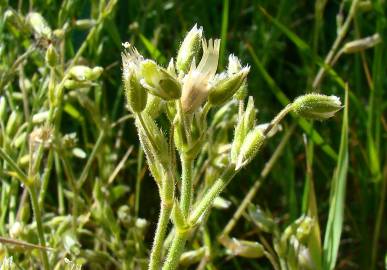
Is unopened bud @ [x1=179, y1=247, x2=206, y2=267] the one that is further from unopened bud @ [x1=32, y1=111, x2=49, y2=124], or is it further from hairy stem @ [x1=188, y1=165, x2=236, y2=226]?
hairy stem @ [x1=188, y1=165, x2=236, y2=226]

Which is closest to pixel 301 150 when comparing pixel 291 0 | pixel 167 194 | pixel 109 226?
pixel 291 0

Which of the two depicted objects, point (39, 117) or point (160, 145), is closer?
point (160, 145)

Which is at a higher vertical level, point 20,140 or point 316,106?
point 316,106

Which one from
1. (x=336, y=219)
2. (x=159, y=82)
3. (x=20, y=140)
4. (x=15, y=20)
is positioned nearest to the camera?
(x=159, y=82)

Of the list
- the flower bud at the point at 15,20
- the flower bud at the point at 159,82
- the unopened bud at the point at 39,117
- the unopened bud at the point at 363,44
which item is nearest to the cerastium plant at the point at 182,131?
the flower bud at the point at 159,82

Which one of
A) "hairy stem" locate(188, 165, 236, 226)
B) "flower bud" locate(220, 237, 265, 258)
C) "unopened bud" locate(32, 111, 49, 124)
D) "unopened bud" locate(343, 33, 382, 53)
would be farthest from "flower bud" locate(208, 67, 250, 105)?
"unopened bud" locate(343, 33, 382, 53)

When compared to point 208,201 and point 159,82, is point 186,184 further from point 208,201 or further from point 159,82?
point 159,82

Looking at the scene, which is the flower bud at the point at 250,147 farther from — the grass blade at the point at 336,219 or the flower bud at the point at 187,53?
the grass blade at the point at 336,219

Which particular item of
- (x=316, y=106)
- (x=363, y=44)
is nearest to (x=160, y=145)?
(x=316, y=106)

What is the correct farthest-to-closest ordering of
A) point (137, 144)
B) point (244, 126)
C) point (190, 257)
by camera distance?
point (137, 144) < point (190, 257) < point (244, 126)
